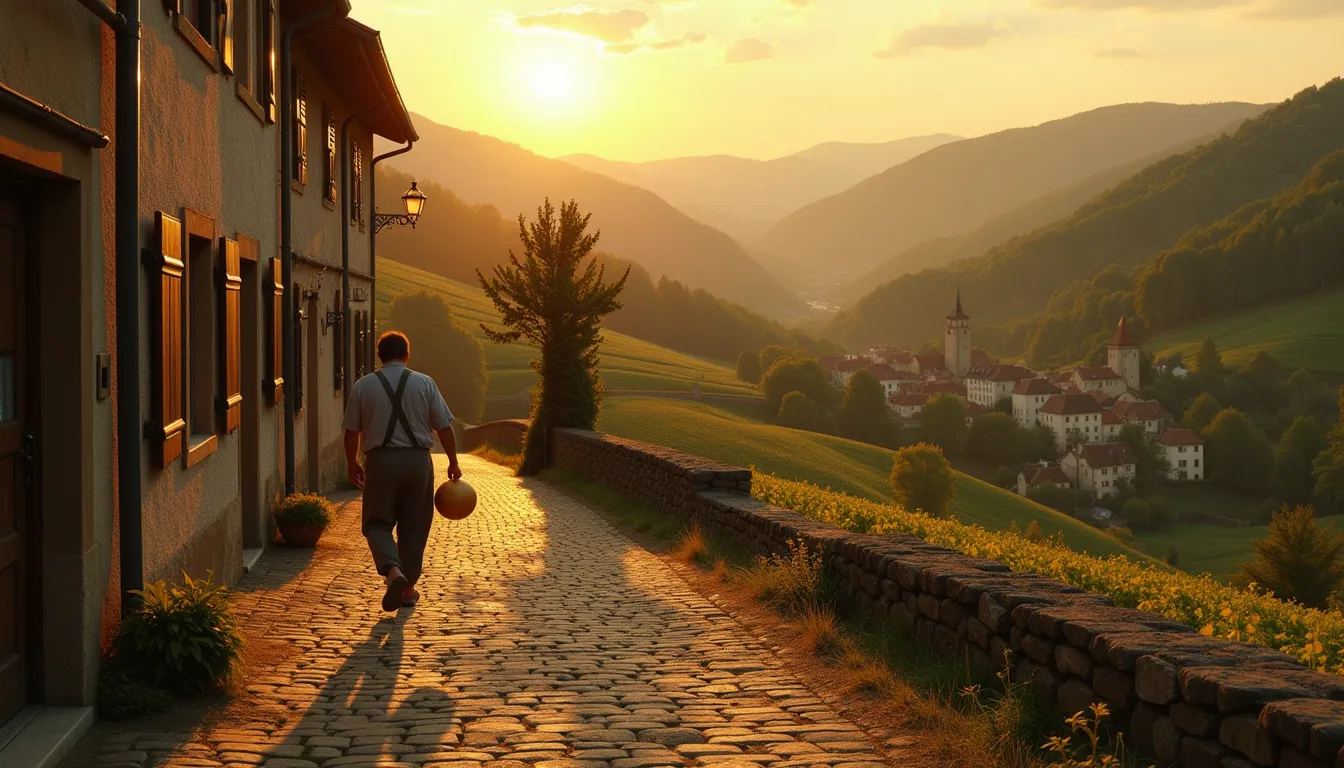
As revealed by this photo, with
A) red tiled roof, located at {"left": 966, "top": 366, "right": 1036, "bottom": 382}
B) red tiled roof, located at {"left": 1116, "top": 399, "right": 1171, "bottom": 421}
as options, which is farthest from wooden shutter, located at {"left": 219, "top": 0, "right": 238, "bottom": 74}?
red tiled roof, located at {"left": 966, "top": 366, "right": 1036, "bottom": 382}

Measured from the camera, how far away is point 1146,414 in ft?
431

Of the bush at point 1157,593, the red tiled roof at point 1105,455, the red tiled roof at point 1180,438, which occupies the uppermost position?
the bush at point 1157,593

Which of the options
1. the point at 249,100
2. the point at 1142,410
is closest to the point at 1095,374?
the point at 1142,410

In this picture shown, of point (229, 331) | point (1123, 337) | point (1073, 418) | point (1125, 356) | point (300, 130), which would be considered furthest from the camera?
point (1123, 337)

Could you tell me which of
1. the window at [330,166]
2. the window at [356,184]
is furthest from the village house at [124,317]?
the window at [356,184]

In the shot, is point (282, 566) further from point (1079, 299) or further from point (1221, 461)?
point (1079, 299)

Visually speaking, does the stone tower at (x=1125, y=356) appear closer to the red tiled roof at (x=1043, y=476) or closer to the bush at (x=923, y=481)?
the red tiled roof at (x=1043, y=476)

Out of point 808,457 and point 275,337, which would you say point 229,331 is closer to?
point 275,337

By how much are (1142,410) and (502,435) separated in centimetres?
11094

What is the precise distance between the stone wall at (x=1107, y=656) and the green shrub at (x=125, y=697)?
3841 mm

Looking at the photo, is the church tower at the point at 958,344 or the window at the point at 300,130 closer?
the window at the point at 300,130

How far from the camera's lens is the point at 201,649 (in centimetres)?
598

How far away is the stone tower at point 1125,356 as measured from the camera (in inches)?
5901

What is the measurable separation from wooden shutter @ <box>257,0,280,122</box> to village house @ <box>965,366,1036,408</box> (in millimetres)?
142690
